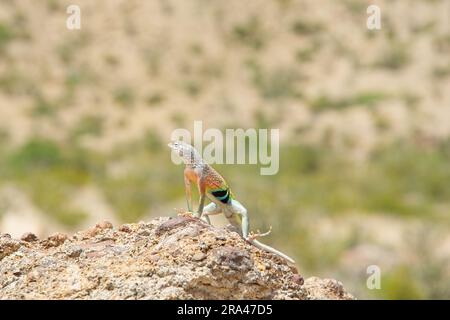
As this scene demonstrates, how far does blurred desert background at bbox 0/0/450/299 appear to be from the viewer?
16.2 metres

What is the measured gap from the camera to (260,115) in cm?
2577

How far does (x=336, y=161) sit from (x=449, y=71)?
6729mm

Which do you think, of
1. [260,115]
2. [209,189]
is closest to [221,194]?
[209,189]

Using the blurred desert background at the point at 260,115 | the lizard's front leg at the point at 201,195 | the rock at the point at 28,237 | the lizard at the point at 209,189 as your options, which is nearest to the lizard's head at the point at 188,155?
the lizard at the point at 209,189

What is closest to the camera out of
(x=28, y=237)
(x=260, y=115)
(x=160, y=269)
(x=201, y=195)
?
(x=160, y=269)

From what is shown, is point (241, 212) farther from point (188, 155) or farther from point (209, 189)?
point (188, 155)

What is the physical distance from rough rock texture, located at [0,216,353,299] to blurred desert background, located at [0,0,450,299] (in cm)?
883

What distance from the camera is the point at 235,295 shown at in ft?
11.8

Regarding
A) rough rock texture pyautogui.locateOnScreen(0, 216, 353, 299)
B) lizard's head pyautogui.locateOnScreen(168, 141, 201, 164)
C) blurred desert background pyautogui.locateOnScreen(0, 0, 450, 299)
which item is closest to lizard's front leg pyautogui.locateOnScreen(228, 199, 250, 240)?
rough rock texture pyautogui.locateOnScreen(0, 216, 353, 299)

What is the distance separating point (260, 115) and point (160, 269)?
22250 mm

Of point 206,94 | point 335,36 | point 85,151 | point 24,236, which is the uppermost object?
point 335,36

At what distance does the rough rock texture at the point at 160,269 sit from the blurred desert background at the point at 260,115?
8.83 m
